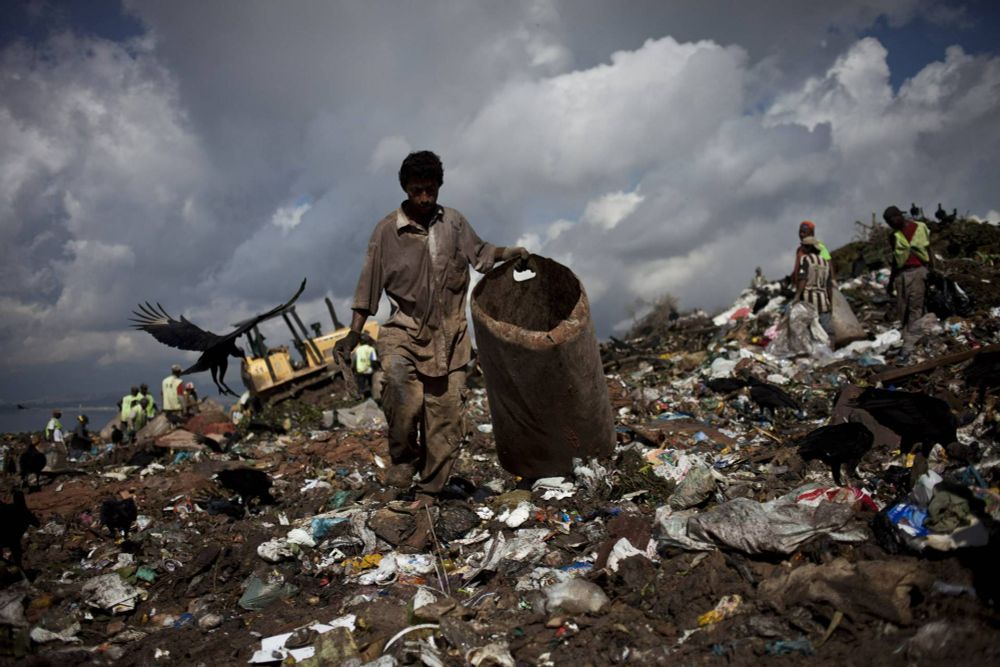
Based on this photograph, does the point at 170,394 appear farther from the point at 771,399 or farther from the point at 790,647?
the point at 790,647

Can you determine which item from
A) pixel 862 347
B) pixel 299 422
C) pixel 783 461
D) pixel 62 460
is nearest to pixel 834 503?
pixel 783 461

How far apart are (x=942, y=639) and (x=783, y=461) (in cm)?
207

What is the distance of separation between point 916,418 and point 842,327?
16.5 feet

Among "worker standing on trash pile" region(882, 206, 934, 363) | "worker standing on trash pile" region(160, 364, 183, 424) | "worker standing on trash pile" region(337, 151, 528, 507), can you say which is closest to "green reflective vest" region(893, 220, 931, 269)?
"worker standing on trash pile" region(882, 206, 934, 363)

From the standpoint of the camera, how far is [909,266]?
674 centimetres

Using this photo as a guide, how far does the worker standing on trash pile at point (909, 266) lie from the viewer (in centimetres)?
653

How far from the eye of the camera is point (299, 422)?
32.5ft

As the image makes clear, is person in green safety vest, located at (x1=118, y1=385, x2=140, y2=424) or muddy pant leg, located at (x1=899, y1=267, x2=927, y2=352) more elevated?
person in green safety vest, located at (x1=118, y1=385, x2=140, y2=424)

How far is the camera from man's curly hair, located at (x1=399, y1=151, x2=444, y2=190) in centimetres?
336

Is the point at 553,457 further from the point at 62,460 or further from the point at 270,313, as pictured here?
the point at 62,460

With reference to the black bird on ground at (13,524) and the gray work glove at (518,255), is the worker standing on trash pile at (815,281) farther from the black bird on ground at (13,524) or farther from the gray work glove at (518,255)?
the black bird on ground at (13,524)

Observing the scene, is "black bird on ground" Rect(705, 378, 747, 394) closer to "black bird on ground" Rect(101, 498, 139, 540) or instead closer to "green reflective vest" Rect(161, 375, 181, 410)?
"black bird on ground" Rect(101, 498, 139, 540)

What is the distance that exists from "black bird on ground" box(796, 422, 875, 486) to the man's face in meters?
2.42

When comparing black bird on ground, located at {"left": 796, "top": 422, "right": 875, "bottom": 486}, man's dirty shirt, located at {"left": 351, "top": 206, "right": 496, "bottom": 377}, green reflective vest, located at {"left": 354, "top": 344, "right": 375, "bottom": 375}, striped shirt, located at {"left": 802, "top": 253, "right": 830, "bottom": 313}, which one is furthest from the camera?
green reflective vest, located at {"left": 354, "top": 344, "right": 375, "bottom": 375}
